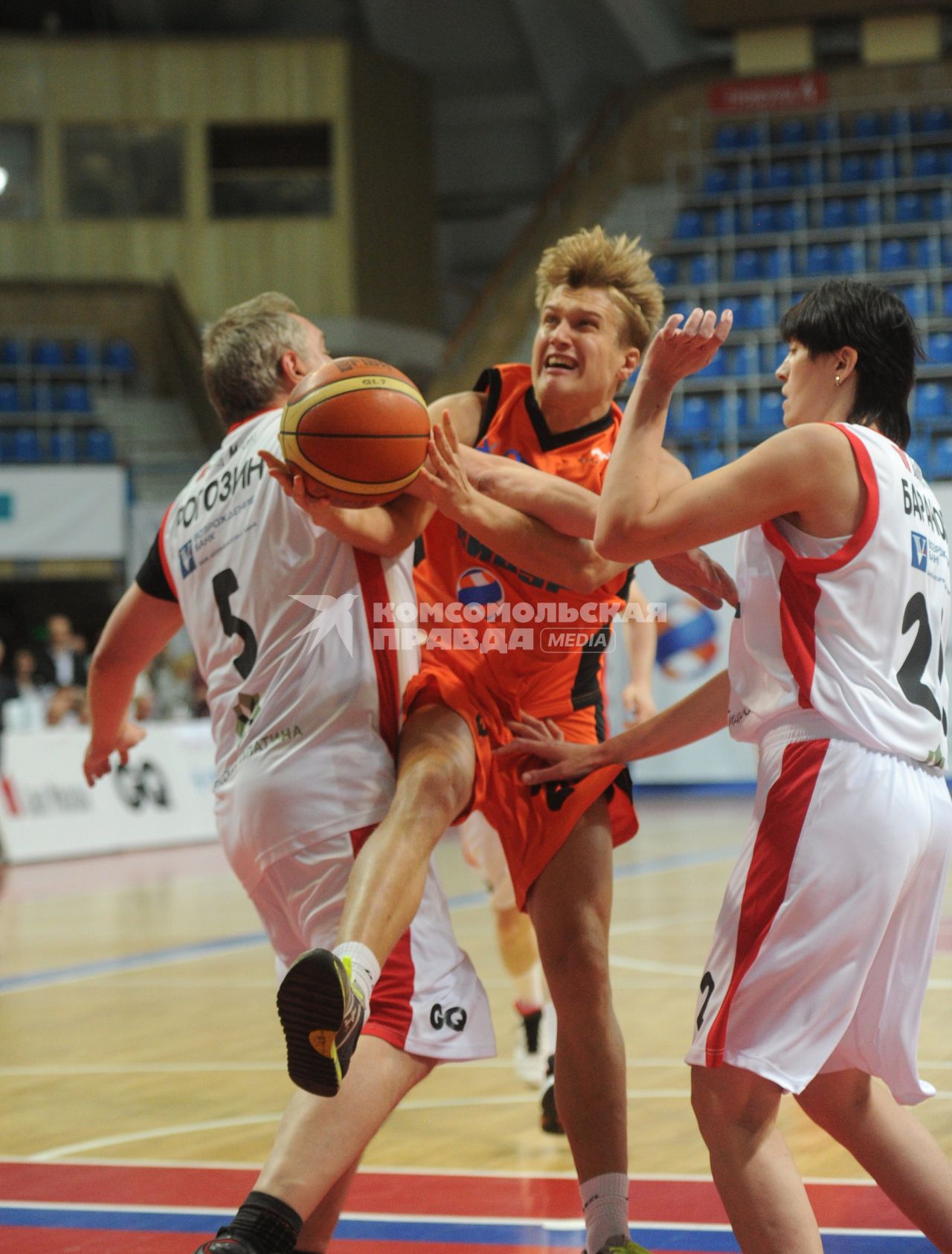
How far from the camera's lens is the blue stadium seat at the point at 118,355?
22.3 metres

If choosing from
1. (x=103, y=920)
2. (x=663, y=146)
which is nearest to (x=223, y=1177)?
(x=103, y=920)

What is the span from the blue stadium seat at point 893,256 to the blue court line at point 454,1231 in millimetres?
15830

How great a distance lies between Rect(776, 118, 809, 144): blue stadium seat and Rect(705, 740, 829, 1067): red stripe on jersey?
61.0 feet

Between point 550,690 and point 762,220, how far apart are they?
16583 millimetres

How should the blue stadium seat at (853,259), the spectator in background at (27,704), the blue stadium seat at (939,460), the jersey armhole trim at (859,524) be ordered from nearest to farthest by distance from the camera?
the jersey armhole trim at (859,524)
the spectator in background at (27,704)
the blue stadium seat at (939,460)
the blue stadium seat at (853,259)

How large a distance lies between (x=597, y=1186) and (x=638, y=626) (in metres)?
2.36

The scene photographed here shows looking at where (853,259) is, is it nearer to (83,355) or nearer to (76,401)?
(76,401)

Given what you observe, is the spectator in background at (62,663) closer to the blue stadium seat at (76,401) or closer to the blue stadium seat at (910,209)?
the blue stadium seat at (76,401)

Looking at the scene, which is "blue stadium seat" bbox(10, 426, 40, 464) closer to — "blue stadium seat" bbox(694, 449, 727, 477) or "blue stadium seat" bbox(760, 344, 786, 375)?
"blue stadium seat" bbox(694, 449, 727, 477)

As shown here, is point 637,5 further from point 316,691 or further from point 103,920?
point 316,691

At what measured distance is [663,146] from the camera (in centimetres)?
2119

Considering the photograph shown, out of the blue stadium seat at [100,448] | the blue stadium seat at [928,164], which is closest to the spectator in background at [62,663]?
the blue stadium seat at [100,448]

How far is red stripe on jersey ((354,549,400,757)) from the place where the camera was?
3.21m

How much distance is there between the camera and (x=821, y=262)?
18203 millimetres
